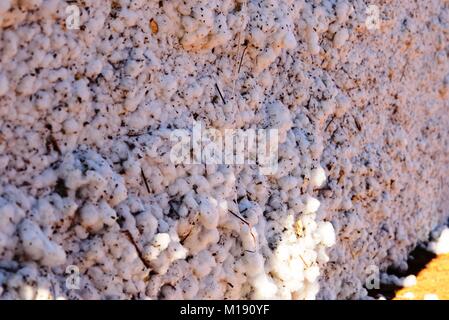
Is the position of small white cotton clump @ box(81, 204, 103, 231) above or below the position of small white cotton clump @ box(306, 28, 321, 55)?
below

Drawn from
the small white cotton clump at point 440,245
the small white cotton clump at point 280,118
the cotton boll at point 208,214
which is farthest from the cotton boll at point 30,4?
the small white cotton clump at point 440,245

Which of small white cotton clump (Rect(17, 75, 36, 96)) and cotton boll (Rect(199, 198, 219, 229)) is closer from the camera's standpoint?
small white cotton clump (Rect(17, 75, 36, 96))

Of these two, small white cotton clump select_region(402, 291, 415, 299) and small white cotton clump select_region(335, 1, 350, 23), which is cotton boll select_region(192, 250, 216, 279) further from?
small white cotton clump select_region(335, 1, 350, 23)

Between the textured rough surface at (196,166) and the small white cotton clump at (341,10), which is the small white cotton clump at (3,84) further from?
the small white cotton clump at (341,10)

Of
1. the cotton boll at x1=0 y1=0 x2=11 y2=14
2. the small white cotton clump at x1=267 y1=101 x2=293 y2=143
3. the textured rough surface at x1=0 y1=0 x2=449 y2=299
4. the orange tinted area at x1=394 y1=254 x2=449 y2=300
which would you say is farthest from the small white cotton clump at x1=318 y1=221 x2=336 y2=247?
the cotton boll at x1=0 y1=0 x2=11 y2=14

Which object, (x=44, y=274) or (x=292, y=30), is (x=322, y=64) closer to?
(x=292, y=30)

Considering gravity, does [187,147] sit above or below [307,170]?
above
